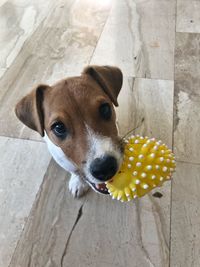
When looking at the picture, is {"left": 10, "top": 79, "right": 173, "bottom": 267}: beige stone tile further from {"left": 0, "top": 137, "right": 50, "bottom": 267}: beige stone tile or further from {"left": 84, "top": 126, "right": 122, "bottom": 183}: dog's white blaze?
{"left": 84, "top": 126, "right": 122, "bottom": 183}: dog's white blaze

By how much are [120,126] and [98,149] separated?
947 mm

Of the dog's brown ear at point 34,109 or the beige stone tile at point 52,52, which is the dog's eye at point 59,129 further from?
the beige stone tile at point 52,52

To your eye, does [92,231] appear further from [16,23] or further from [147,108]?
[16,23]

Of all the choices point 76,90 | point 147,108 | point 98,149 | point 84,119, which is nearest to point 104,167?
point 98,149

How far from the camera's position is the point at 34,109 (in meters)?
1.85

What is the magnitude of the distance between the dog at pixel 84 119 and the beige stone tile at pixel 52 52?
73 cm

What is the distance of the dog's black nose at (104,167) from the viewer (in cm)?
157

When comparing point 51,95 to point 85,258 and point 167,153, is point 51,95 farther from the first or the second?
point 85,258

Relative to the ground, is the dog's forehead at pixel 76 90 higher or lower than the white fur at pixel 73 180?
higher

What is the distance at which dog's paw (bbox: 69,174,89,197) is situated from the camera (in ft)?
6.98

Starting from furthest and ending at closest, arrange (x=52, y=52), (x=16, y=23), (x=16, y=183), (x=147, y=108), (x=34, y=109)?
1. (x=16, y=23)
2. (x=52, y=52)
3. (x=147, y=108)
4. (x=16, y=183)
5. (x=34, y=109)

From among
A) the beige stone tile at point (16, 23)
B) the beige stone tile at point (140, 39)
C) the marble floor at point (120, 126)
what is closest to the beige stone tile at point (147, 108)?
the marble floor at point (120, 126)

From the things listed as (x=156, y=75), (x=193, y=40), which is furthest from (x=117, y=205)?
(x=193, y=40)

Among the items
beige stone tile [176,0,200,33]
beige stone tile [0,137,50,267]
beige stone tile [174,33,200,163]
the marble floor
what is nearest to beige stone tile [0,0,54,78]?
the marble floor
